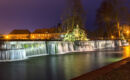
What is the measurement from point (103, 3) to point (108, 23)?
6.63 metres

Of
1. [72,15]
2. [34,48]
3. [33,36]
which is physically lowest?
[34,48]

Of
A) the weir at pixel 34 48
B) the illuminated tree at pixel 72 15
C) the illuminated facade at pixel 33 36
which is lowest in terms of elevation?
the weir at pixel 34 48

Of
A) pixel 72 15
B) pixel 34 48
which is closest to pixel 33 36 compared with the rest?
pixel 72 15

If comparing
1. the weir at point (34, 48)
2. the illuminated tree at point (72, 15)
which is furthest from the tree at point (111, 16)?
the weir at point (34, 48)

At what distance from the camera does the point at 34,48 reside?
2548cm

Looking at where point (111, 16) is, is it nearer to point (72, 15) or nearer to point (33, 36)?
point (72, 15)

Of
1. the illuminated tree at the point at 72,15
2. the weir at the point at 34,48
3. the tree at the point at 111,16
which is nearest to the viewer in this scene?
the weir at the point at 34,48

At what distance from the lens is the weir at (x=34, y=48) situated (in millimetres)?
20609

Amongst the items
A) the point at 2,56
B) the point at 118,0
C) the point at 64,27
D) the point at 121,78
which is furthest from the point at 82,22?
the point at 121,78

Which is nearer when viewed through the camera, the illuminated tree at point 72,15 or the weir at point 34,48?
the weir at point 34,48

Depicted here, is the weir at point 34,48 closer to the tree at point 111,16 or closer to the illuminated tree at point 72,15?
the illuminated tree at point 72,15

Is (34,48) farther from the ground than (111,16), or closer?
closer

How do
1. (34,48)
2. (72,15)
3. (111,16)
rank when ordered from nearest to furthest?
(34,48) → (72,15) → (111,16)

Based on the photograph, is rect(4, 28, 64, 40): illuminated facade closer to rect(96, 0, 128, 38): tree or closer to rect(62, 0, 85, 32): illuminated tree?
rect(62, 0, 85, 32): illuminated tree
